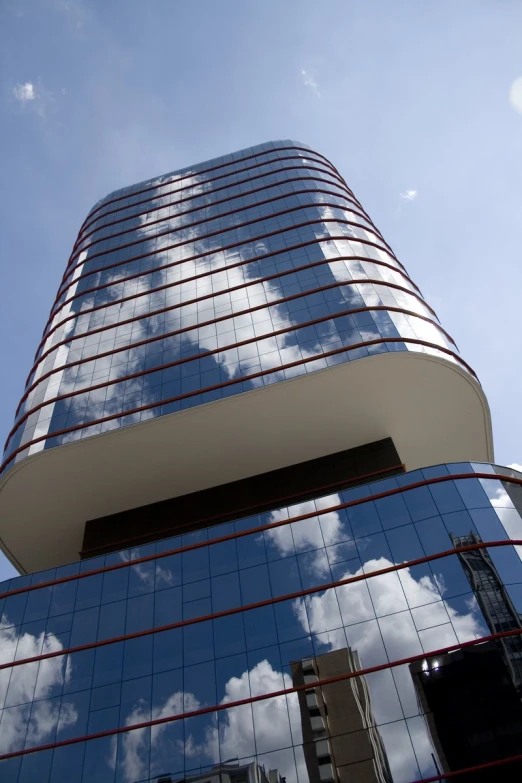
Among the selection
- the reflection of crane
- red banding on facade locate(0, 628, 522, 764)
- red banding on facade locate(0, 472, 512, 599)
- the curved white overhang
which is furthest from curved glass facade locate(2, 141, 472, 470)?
red banding on facade locate(0, 628, 522, 764)

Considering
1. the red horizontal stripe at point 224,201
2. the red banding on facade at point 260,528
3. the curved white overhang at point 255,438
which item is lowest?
the red banding on facade at point 260,528

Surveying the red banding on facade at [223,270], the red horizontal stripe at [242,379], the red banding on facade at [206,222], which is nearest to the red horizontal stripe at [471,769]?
the red horizontal stripe at [242,379]

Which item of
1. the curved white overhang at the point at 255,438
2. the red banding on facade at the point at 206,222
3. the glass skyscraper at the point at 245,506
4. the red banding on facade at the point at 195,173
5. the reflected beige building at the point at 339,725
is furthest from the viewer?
the red banding on facade at the point at 195,173

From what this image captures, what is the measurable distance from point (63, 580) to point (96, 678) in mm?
4329

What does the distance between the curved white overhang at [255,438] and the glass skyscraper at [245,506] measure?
0.32ft

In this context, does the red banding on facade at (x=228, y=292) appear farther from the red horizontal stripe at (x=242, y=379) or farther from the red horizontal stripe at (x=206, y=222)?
the red horizontal stripe at (x=206, y=222)

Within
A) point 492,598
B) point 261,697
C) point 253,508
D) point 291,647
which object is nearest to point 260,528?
point 291,647

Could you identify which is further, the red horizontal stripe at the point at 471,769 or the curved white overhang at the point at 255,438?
the curved white overhang at the point at 255,438

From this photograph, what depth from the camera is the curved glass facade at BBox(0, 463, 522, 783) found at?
50.8ft

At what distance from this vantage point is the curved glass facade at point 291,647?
15.5m

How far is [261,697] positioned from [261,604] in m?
2.74

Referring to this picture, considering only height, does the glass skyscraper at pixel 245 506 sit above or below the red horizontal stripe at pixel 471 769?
above

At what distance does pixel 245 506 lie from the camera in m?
26.5

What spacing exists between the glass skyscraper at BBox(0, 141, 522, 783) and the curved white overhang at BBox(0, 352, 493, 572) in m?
0.10
